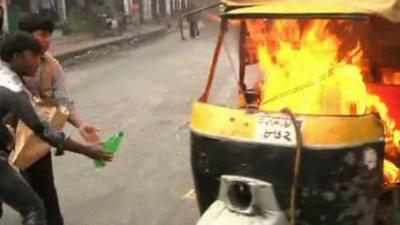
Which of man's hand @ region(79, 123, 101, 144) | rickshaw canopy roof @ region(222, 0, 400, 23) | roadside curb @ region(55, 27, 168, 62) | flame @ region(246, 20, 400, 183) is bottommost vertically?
roadside curb @ region(55, 27, 168, 62)

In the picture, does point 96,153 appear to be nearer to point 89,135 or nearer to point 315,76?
point 89,135

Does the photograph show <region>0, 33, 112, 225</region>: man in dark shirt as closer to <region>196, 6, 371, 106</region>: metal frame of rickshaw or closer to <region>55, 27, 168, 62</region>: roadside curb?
<region>196, 6, 371, 106</region>: metal frame of rickshaw

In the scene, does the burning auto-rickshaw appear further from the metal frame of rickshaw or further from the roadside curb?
the roadside curb

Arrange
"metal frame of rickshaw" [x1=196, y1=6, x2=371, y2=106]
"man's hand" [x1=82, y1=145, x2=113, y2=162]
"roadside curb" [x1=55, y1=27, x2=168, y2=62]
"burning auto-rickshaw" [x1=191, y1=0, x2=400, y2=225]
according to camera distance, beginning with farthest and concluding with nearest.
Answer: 1. "roadside curb" [x1=55, y1=27, x2=168, y2=62]
2. "man's hand" [x1=82, y1=145, x2=113, y2=162]
3. "metal frame of rickshaw" [x1=196, y1=6, x2=371, y2=106]
4. "burning auto-rickshaw" [x1=191, y1=0, x2=400, y2=225]

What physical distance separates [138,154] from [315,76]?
4.18 meters

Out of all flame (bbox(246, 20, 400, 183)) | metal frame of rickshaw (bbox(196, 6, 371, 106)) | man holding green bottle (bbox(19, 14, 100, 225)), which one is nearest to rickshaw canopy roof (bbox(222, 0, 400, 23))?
metal frame of rickshaw (bbox(196, 6, 371, 106))

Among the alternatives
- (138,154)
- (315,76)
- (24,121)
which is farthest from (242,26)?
(138,154)

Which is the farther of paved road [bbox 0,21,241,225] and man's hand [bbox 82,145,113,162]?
paved road [bbox 0,21,241,225]

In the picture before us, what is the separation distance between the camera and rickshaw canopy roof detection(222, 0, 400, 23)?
4.21 metres

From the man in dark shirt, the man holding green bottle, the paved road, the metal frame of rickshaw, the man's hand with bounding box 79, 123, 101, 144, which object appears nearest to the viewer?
the metal frame of rickshaw

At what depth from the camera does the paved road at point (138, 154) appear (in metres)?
6.40

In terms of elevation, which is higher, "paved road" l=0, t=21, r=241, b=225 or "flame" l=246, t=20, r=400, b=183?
"flame" l=246, t=20, r=400, b=183

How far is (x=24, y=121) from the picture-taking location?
4.30 m

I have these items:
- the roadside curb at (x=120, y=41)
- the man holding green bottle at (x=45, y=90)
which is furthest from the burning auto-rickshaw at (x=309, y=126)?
the roadside curb at (x=120, y=41)
